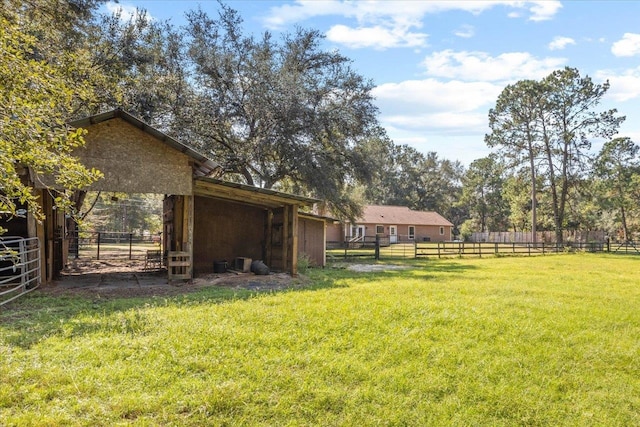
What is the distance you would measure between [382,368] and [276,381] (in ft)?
4.12

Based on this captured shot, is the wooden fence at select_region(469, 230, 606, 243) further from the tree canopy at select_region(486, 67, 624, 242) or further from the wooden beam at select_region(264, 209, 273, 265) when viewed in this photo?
the wooden beam at select_region(264, 209, 273, 265)

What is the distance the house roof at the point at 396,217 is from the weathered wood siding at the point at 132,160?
102 ft

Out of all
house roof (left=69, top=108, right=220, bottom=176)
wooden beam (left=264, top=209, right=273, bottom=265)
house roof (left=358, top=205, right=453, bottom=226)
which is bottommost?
wooden beam (left=264, top=209, right=273, bottom=265)

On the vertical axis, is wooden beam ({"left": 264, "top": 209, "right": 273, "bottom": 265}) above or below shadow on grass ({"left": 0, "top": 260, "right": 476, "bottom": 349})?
above

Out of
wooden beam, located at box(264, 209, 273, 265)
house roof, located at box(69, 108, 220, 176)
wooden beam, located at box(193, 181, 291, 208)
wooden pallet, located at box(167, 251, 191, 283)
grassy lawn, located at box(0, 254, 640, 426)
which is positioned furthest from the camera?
wooden beam, located at box(264, 209, 273, 265)

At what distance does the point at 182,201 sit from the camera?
10305 millimetres

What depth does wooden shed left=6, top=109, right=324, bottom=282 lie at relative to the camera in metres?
8.55

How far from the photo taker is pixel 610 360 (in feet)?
16.9

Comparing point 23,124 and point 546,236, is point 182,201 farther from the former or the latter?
point 546,236

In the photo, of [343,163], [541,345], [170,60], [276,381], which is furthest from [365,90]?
[276,381]

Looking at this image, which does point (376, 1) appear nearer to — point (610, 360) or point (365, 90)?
point (610, 360)

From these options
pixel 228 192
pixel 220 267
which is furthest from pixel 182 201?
pixel 220 267

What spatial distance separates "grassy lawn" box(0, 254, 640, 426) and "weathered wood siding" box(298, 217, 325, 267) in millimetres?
7586

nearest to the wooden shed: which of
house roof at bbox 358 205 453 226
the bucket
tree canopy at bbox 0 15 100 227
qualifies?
the bucket
